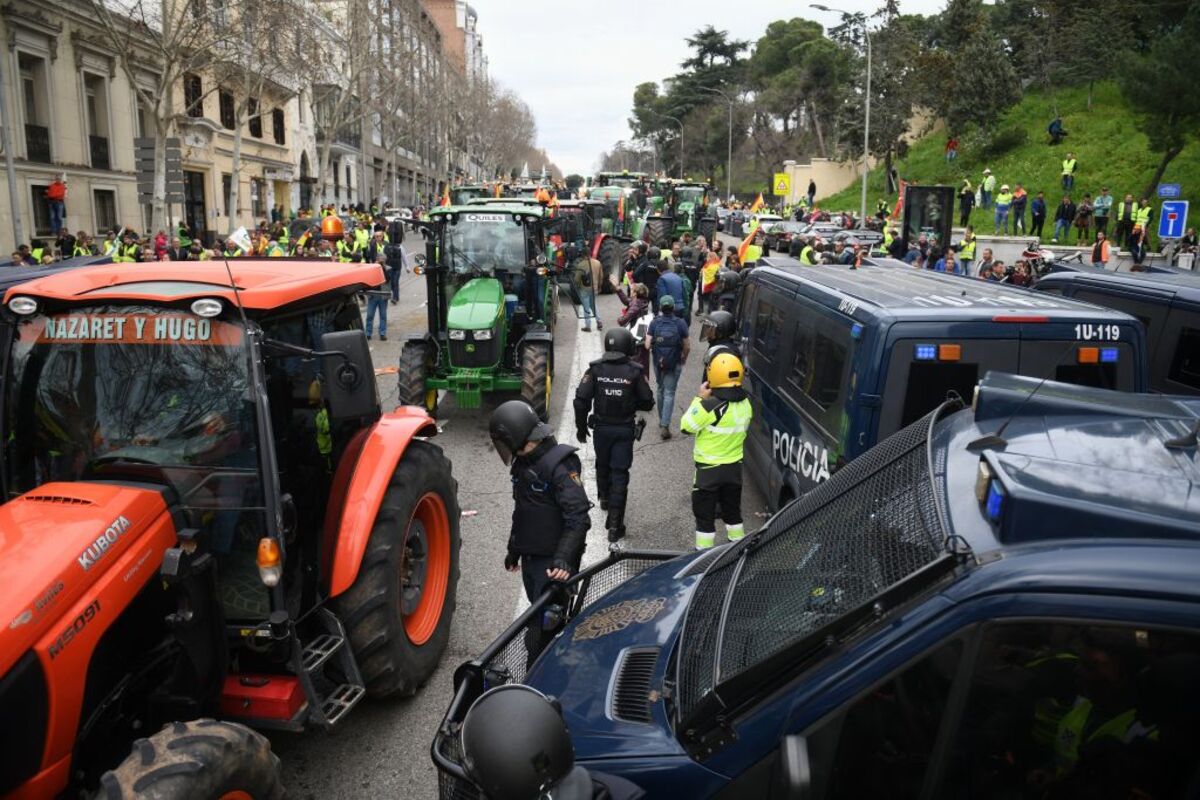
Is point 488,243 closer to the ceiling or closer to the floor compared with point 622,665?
closer to the ceiling

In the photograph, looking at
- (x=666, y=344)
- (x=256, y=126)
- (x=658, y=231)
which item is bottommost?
(x=666, y=344)

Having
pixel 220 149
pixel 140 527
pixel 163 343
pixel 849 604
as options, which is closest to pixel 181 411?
pixel 163 343

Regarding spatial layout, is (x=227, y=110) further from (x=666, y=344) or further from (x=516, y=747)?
(x=516, y=747)

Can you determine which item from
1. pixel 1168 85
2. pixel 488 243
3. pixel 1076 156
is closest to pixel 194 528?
pixel 488 243

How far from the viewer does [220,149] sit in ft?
123

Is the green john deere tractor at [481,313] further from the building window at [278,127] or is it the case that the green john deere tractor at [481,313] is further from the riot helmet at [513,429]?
the building window at [278,127]

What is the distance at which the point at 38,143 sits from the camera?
25031 mm

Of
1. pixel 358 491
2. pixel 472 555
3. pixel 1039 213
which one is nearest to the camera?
pixel 358 491

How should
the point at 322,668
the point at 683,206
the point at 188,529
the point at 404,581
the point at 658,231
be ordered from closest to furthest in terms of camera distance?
the point at 188,529
the point at 322,668
the point at 404,581
the point at 658,231
the point at 683,206

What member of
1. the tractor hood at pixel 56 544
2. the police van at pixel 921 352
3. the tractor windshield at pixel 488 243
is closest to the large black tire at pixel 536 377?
the tractor windshield at pixel 488 243

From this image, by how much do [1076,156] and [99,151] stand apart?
36808 mm

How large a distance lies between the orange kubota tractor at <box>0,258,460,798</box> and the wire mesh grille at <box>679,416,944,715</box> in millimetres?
1728

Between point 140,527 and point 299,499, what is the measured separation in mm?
961

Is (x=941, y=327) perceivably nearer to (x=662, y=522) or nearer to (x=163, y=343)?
(x=662, y=522)
